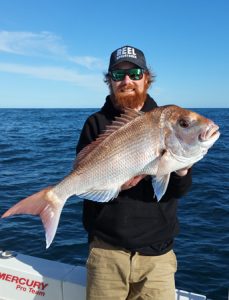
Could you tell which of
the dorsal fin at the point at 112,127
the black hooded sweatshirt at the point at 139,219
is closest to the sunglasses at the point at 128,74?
the dorsal fin at the point at 112,127

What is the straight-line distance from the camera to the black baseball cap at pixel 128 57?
13.0 feet

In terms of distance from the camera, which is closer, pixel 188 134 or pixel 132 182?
pixel 188 134

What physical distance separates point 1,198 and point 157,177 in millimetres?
9200

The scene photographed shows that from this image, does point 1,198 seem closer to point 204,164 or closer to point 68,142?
point 204,164

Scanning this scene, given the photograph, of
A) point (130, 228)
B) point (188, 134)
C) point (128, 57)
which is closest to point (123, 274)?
point (130, 228)

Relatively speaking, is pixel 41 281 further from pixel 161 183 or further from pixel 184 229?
pixel 184 229

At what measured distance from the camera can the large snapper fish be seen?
129 inches

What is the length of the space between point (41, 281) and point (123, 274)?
134 centimetres

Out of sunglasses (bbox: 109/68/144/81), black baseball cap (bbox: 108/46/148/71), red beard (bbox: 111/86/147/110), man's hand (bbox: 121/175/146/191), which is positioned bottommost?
man's hand (bbox: 121/175/146/191)

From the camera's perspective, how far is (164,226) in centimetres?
382

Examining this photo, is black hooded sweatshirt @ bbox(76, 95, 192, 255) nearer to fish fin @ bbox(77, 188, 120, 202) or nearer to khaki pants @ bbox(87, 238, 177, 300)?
khaki pants @ bbox(87, 238, 177, 300)

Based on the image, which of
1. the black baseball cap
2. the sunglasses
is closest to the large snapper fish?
the sunglasses

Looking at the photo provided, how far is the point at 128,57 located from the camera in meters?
3.96

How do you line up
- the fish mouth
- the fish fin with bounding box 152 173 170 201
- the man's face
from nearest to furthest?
the fish mouth < the fish fin with bounding box 152 173 170 201 < the man's face
